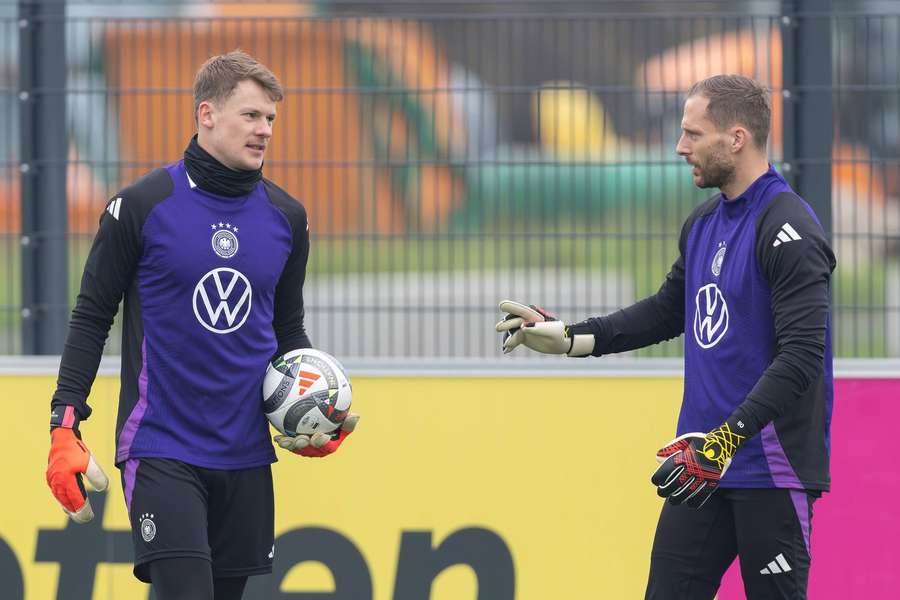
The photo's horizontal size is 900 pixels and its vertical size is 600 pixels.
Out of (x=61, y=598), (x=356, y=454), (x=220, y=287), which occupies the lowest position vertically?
(x=61, y=598)

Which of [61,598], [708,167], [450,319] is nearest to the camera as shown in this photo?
[708,167]

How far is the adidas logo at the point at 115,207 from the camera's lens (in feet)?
14.9

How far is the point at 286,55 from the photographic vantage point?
661cm

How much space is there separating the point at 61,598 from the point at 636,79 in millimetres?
3281

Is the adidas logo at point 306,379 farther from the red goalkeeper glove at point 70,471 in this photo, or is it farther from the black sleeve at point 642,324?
the black sleeve at point 642,324

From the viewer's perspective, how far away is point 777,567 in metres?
4.46

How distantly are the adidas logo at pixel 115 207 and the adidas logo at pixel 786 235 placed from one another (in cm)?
197

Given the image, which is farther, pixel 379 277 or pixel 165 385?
pixel 379 277

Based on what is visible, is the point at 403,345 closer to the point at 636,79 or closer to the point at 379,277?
the point at 379,277

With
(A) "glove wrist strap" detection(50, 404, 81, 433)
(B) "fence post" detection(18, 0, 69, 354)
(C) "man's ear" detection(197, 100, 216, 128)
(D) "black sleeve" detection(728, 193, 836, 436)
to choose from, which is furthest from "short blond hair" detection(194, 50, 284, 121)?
(B) "fence post" detection(18, 0, 69, 354)

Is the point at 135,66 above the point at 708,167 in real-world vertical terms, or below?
above

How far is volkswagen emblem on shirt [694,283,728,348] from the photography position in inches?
178

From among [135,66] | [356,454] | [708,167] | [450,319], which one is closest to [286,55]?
[135,66]

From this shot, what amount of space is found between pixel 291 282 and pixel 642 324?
1210mm
